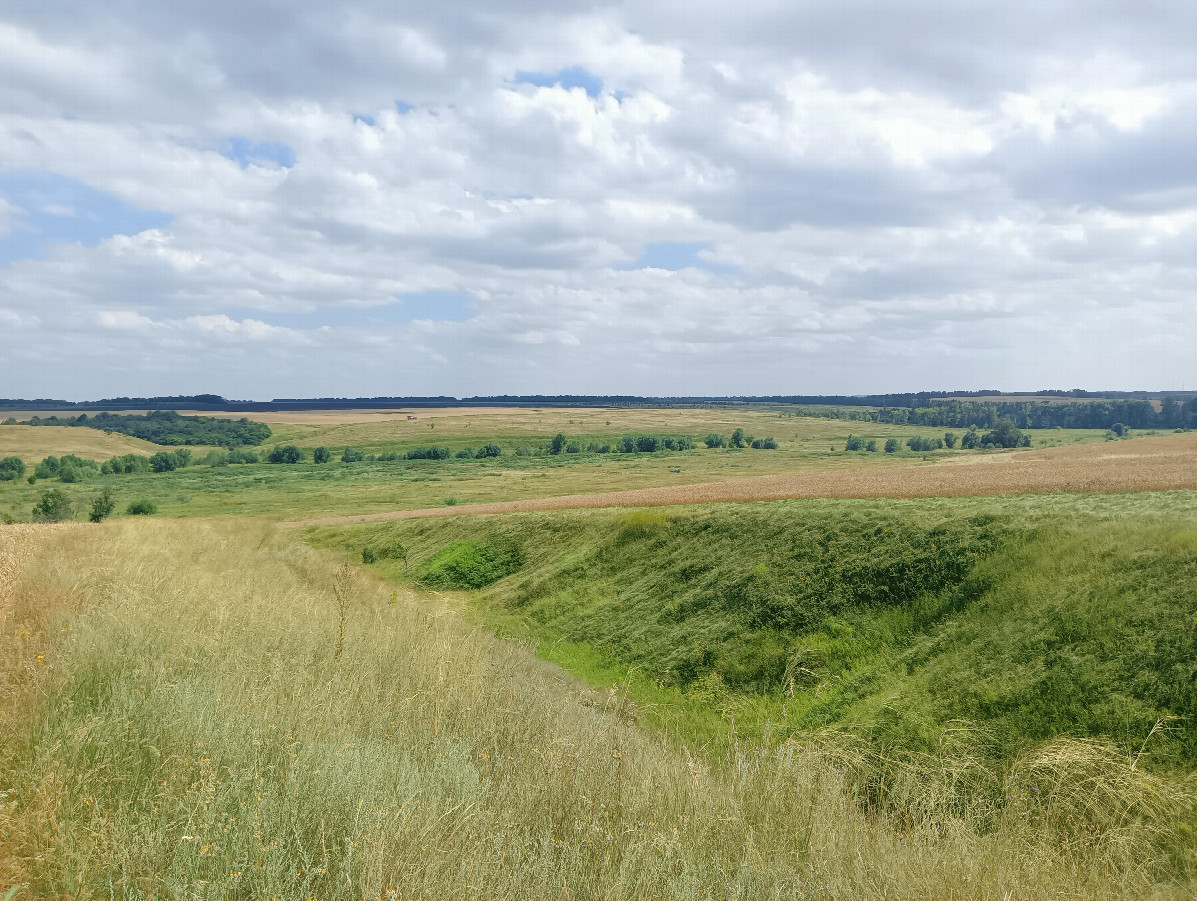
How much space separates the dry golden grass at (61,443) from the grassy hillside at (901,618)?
155 metres

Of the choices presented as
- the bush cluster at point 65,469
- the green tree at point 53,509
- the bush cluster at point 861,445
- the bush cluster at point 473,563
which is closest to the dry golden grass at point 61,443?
the bush cluster at point 65,469

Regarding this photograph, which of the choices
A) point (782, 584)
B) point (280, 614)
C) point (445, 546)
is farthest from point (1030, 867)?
point (445, 546)

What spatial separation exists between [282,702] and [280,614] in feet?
15.2

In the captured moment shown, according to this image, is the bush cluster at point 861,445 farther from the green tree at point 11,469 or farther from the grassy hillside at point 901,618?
the green tree at point 11,469

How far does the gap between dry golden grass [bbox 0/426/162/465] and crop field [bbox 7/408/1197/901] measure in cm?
15471

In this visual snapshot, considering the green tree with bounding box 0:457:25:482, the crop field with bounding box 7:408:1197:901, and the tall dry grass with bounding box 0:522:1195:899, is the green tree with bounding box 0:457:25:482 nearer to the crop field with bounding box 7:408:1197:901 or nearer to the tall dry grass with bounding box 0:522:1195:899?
the crop field with bounding box 7:408:1197:901

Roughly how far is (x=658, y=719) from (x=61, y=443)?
605 feet

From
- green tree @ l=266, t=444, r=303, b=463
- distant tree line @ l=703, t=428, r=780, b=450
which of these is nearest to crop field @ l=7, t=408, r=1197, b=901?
green tree @ l=266, t=444, r=303, b=463

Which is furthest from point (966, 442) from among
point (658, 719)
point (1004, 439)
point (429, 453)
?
point (658, 719)

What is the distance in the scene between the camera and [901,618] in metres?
17.5

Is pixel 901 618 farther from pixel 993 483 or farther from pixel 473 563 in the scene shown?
pixel 473 563

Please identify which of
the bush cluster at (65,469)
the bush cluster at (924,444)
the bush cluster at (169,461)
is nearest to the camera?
the bush cluster at (65,469)

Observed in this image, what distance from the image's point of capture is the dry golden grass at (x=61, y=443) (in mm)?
144500

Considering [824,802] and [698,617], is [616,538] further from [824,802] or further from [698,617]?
[824,802]
